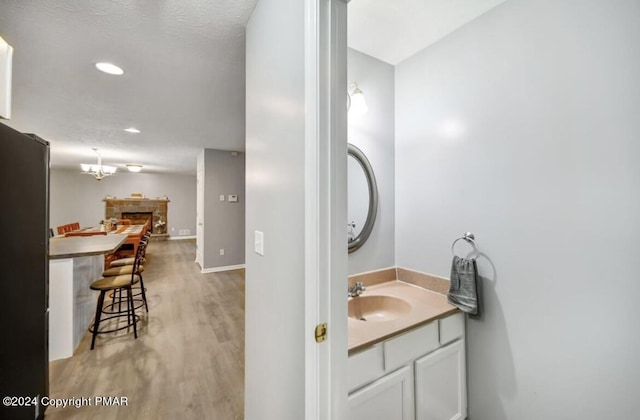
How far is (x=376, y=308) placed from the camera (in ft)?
5.46

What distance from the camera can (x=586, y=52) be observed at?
113cm

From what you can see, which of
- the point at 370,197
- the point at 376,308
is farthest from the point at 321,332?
the point at 370,197

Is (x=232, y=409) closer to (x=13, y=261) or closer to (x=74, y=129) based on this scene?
(x=13, y=261)

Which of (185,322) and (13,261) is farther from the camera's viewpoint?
(185,322)

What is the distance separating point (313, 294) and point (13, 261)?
1380 millimetres

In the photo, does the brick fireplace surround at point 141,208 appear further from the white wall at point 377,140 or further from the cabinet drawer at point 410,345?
the cabinet drawer at point 410,345

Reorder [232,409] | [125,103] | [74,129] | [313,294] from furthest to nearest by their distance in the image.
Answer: [74,129]
[125,103]
[232,409]
[313,294]

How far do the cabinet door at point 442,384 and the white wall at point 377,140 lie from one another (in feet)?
2.18

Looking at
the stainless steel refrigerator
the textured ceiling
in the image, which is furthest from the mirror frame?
the stainless steel refrigerator

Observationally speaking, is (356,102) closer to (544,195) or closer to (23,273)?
(544,195)

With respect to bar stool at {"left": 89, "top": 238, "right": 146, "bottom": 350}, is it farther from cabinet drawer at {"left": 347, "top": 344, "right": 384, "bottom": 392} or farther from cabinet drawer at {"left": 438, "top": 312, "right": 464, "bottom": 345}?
cabinet drawer at {"left": 438, "top": 312, "right": 464, "bottom": 345}

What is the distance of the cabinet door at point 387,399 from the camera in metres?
1.05

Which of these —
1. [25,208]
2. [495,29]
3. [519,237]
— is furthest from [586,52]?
[25,208]

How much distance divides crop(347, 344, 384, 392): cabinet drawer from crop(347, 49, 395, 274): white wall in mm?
669
